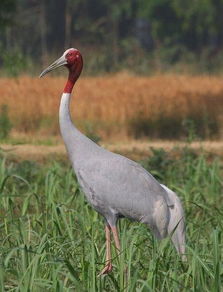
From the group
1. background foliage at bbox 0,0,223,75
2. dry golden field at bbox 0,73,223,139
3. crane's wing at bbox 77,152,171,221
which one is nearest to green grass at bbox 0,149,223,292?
crane's wing at bbox 77,152,171,221

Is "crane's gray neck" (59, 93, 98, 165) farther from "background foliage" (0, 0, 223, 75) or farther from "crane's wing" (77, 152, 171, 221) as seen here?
"background foliage" (0, 0, 223, 75)

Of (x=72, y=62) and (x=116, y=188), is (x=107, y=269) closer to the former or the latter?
(x=116, y=188)

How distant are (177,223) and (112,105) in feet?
32.9

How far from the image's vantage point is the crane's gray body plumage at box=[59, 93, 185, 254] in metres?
7.49

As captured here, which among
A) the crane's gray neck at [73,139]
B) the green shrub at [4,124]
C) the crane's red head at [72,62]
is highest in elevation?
the crane's red head at [72,62]

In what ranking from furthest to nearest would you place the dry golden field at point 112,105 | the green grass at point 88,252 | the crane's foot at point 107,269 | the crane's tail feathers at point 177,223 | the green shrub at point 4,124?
the dry golden field at point 112,105, the green shrub at point 4,124, the crane's tail feathers at point 177,223, the crane's foot at point 107,269, the green grass at point 88,252

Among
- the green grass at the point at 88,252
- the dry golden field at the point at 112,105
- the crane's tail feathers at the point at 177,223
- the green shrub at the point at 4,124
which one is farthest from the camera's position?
the dry golden field at the point at 112,105

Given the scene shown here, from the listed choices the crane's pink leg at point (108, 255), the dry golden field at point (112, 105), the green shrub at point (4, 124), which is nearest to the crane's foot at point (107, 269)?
the crane's pink leg at point (108, 255)

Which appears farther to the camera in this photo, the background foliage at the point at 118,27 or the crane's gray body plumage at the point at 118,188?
the background foliage at the point at 118,27

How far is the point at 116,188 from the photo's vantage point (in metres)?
7.63

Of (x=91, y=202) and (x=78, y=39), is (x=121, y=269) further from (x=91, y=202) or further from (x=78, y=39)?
(x=78, y=39)

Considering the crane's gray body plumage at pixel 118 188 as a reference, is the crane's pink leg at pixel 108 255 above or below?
below

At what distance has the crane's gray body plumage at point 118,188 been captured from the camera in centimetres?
→ 749

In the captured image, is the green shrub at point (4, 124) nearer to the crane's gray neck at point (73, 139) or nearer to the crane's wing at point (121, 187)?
the crane's wing at point (121, 187)
